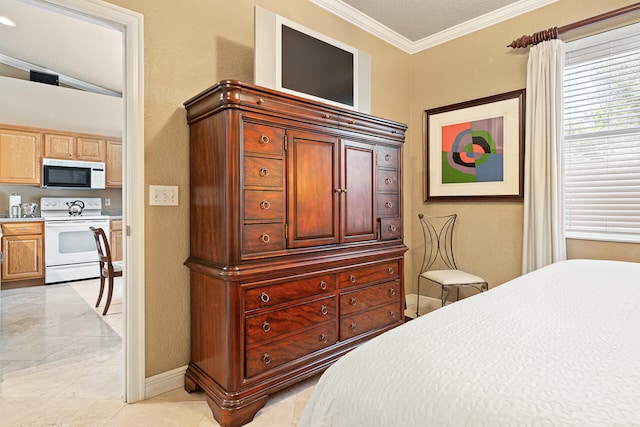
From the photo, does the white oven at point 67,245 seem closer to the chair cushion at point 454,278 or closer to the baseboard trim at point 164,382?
the baseboard trim at point 164,382

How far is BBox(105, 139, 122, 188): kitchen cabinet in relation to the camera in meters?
5.82

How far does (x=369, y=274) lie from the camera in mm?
2408

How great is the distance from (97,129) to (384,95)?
4843 millimetres

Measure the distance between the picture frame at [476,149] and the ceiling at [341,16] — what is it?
726 millimetres

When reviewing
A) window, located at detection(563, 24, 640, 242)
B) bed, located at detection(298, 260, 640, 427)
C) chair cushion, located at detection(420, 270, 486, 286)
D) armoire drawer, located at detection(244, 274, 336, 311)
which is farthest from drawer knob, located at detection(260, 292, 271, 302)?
window, located at detection(563, 24, 640, 242)

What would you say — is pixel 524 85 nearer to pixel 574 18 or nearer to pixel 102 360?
pixel 574 18

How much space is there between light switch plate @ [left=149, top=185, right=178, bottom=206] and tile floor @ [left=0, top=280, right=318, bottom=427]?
114 centimetres

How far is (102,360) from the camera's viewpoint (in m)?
2.49

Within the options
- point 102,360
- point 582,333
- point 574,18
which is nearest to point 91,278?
point 102,360

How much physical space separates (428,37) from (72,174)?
555 cm

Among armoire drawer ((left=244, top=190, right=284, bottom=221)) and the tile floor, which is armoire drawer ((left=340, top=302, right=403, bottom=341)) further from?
armoire drawer ((left=244, top=190, right=284, bottom=221))

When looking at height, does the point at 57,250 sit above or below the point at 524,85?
below

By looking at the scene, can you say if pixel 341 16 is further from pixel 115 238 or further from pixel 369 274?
pixel 115 238

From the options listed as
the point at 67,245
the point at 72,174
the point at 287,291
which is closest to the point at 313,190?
the point at 287,291
